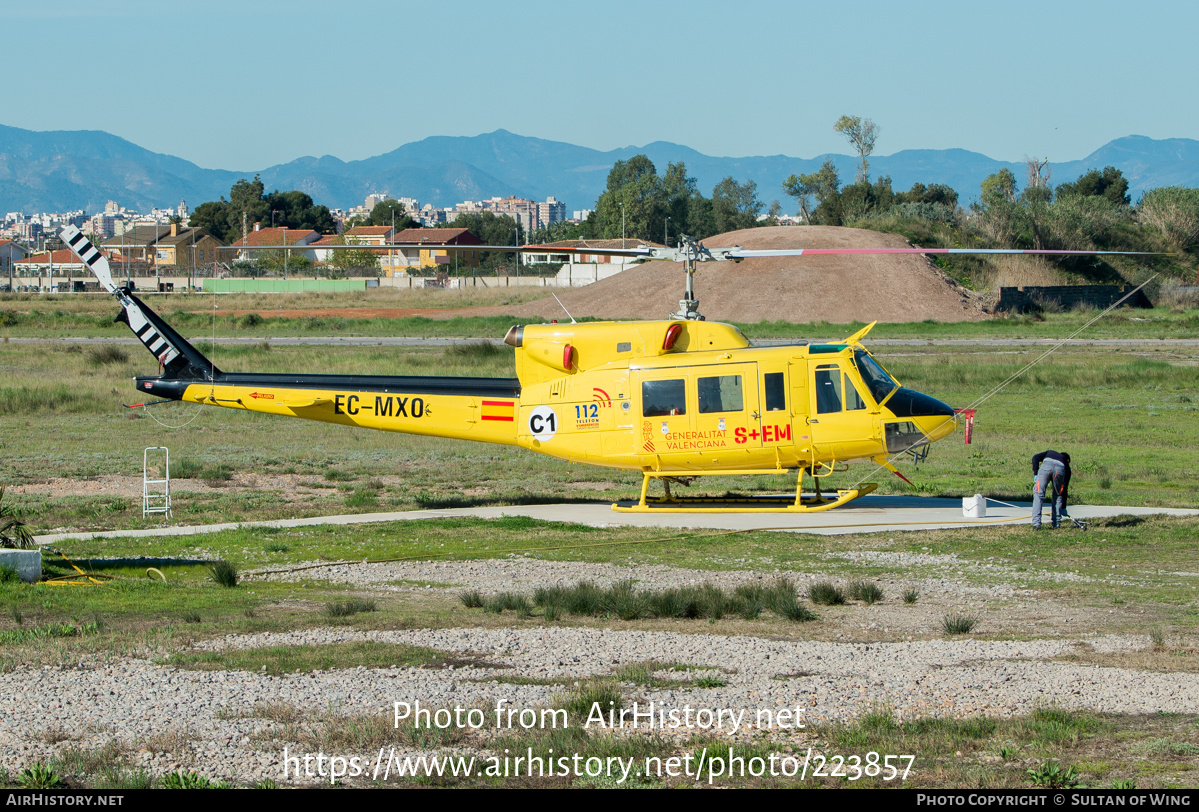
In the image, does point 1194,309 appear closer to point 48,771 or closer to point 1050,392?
point 1050,392

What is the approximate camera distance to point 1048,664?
8.98 metres

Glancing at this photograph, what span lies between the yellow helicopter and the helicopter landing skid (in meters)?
0.04

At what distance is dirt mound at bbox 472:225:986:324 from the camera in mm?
69812

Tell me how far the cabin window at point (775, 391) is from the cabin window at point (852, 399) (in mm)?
966

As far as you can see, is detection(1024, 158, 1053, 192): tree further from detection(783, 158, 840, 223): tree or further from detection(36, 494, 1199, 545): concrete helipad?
detection(36, 494, 1199, 545): concrete helipad

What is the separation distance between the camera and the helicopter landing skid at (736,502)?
58.2 feet

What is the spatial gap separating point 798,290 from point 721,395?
2201 inches

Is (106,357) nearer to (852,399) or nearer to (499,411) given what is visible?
(499,411)

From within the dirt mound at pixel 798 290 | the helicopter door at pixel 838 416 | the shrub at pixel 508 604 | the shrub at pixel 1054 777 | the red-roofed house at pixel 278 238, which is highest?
the red-roofed house at pixel 278 238

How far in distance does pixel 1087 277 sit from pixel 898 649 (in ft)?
268

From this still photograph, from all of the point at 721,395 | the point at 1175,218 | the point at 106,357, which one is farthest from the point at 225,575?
the point at 1175,218

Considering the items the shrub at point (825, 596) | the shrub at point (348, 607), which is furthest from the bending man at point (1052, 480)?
the shrub at point (348, 607)

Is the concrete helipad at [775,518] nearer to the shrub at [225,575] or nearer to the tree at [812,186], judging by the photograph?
the shrub at [225,575]
